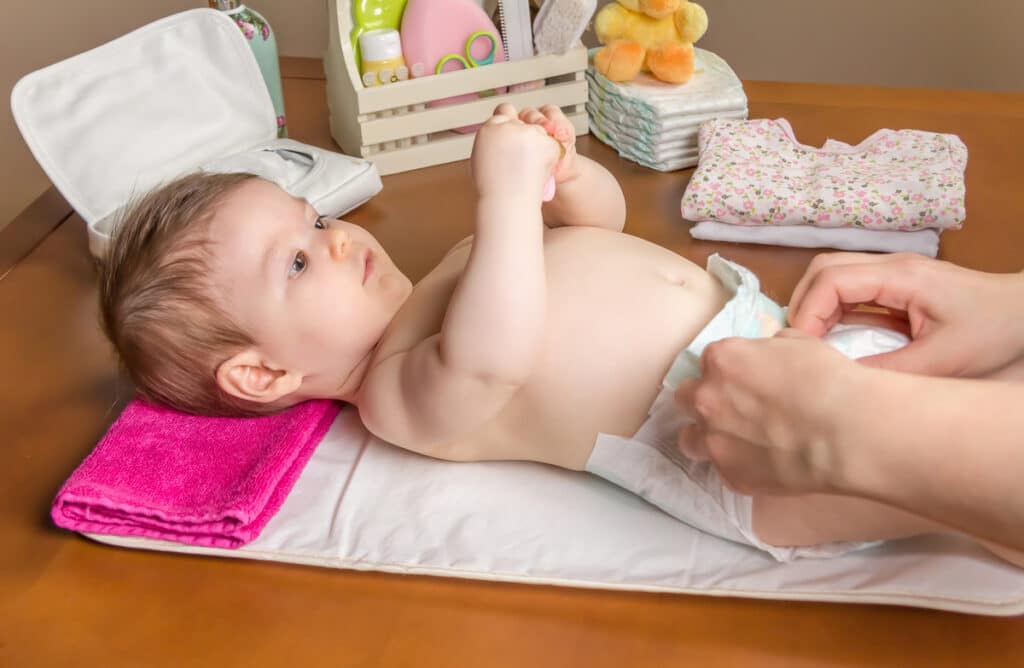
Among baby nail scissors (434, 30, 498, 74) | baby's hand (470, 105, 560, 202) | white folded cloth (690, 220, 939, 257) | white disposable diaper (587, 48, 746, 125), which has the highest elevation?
baby's hand (470, 105, 560, 202)

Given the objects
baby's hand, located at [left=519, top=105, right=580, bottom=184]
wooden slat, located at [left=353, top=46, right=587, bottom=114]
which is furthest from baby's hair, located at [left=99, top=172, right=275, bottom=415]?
wooden slat, located at [left=353, top=46, right=587, bottom=114]

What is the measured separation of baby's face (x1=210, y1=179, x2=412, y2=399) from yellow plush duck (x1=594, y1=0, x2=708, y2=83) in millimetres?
670

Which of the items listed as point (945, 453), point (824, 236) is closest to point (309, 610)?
point (945, 453)

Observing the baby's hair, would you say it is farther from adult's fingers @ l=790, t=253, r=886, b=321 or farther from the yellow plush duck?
the yellow plush duck

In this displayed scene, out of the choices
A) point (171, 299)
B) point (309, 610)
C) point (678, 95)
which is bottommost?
point (309, 610)

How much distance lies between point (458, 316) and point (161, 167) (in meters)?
0.78

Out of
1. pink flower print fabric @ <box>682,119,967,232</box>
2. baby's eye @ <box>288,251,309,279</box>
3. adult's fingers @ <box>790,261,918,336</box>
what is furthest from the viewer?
pink flower print fabric @ <box>682,119,967,232</box>

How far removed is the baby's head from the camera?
3.60 ft

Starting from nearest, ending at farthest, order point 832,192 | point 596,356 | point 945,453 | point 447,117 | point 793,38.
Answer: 1. point 945,453
2. point 596,356
3. point 832,192
4. point 447,117
5. point 793,38

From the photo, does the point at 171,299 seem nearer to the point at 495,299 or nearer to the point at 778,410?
the point at 495,299

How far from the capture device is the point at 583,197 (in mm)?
1237

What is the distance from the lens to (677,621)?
3.12ft

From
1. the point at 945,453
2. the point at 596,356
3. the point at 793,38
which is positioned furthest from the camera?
the point at 793,38

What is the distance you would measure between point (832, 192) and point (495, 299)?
649mm
